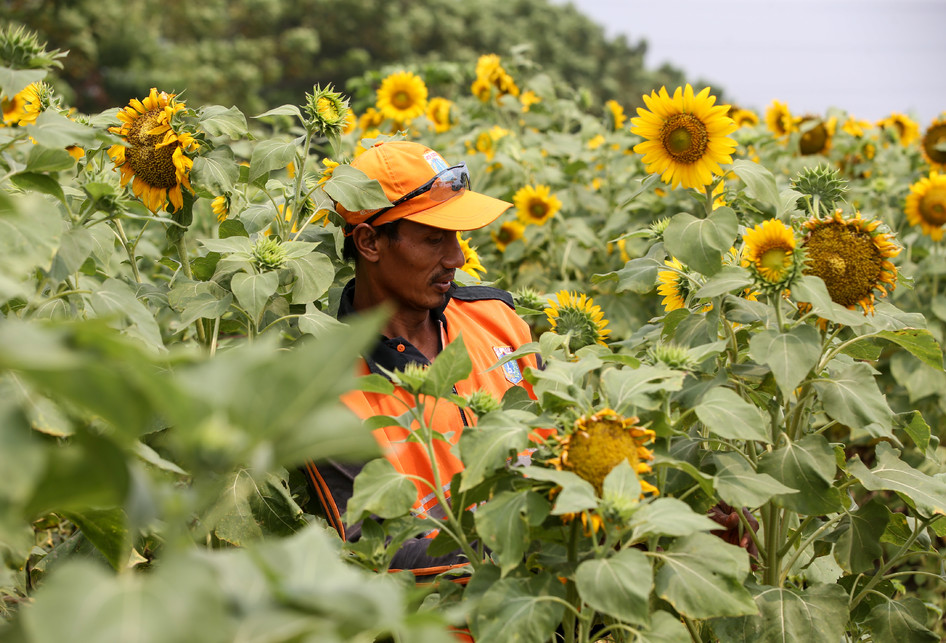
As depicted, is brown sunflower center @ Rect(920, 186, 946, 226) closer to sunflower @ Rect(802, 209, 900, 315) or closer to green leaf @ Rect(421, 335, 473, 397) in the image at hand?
sunflower @ Rect(802, 209, 900, 315)

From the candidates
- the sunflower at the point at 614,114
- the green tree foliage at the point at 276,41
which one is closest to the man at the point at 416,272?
the sunflower at the point at 614,114

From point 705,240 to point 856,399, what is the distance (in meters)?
0.35

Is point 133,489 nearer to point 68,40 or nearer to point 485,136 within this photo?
point 485,136

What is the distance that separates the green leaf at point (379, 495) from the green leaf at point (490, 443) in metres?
0.09

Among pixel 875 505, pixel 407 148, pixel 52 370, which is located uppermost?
pixel 52 370

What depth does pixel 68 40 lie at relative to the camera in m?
11.4

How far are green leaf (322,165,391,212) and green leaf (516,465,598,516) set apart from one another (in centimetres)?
82

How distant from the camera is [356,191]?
1679mm

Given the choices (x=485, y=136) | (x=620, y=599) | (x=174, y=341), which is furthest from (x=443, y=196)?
(x=485, y=136)

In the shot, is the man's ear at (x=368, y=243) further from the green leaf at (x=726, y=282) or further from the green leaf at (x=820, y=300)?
the green leaf at (x=820, y=300)

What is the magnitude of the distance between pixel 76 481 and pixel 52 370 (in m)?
0.09

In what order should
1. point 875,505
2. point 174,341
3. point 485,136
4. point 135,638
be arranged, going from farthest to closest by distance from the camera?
point 485,136 → point 174,341 → point 875,505 → point 135,638

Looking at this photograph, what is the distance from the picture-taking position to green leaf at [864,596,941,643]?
145 cm

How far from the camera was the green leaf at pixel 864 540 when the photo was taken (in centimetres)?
144
